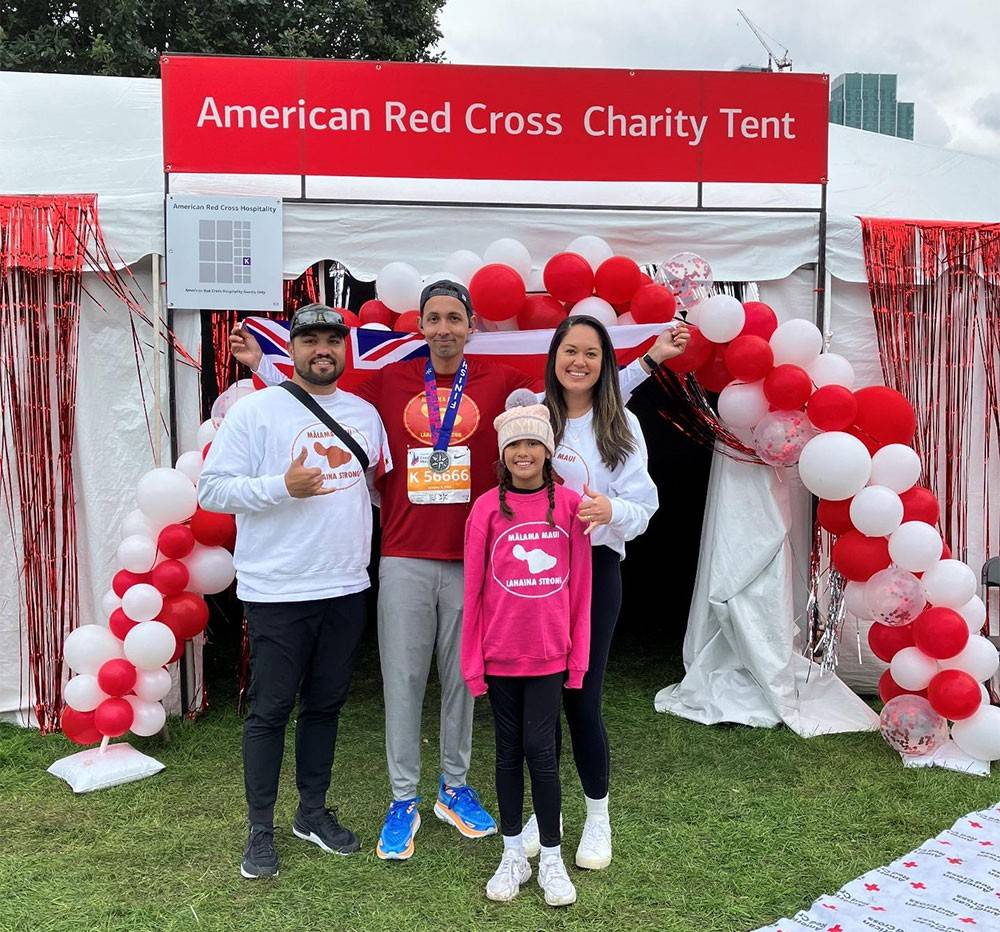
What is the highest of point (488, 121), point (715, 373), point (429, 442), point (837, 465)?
point (488, 121)

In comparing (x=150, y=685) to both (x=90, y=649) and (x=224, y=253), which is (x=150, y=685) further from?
(x=224, y=253)

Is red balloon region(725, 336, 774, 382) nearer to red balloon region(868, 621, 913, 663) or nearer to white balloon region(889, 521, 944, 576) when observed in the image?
white balloon region(889, 521, 944, 576)

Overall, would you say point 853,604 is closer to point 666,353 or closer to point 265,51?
point 666,353

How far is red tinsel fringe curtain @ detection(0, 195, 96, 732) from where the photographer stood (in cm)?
374

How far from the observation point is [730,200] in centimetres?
457

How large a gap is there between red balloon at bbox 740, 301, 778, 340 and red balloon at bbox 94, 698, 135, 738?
2.68 m

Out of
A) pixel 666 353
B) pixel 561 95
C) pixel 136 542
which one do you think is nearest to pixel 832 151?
pixel 561 95

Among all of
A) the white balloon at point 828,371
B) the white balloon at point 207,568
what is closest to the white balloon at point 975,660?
the white balloon at point 828,371

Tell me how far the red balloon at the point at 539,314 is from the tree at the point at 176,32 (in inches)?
355

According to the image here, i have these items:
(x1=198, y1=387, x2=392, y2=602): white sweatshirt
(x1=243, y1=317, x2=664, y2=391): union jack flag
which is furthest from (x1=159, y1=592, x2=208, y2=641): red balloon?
(x1=198, y1=387, x2=392, y2=602): white sweatshirt

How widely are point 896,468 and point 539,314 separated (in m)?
1.45

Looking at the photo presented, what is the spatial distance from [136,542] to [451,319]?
155cm

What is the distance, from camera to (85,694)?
3.41 metres

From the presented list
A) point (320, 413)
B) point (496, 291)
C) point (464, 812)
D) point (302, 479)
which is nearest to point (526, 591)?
point (302, 479)
